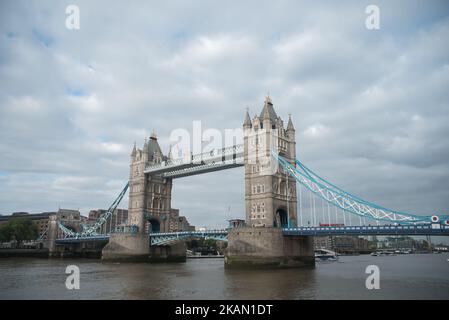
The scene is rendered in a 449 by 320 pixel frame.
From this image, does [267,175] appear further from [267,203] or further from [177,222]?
[177,222]

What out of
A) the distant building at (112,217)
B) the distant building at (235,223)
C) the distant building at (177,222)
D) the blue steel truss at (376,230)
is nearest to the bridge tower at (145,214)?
the distant building at (177,222)

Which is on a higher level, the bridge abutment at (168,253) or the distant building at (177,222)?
the distant building at (177,222)

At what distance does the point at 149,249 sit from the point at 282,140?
27924 mm

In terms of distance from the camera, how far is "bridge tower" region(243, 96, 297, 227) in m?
46.3

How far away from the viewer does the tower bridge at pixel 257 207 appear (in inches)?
1581

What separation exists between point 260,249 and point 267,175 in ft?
32.0

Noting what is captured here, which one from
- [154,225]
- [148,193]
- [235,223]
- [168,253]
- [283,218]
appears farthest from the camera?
[154,225]

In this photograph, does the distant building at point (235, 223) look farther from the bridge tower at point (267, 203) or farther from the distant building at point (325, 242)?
the distant building at point (325, 242)

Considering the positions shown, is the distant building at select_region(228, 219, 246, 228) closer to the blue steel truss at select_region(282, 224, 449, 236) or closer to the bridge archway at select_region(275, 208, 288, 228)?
the bridge archway at select_region(275, 208, 288, 228)

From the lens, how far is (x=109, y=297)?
2197 cm

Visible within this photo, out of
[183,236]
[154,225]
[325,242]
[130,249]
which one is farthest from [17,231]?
[325,242]

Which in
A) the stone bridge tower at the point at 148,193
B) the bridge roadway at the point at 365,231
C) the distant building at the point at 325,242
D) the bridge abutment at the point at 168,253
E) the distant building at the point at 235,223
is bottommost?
the distant building at the point at 325,242

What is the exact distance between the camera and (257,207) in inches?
1845
